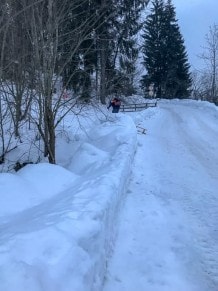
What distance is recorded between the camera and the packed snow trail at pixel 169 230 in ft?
15.0

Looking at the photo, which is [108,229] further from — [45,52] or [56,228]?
[45,52]

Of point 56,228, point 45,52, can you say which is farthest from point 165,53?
point 56,228

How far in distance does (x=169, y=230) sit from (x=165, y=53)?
181 ft

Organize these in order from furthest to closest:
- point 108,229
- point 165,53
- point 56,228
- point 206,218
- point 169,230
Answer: point 165,53 → point 206,218 → point 169,230 → point 108,229 → point 56,228

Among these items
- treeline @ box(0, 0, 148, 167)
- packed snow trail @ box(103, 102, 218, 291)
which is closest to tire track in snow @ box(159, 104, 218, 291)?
packed snow trail @ box(103, 102, 218, 291)

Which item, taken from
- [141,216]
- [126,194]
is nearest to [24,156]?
[126,194]

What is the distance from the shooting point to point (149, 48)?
59531 mm

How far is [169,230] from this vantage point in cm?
601

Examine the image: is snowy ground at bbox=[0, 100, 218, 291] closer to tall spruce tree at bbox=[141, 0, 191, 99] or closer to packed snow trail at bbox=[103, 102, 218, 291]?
packed snow trail at bbox=[103, 102, 218, 291]

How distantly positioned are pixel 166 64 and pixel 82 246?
57.2 m

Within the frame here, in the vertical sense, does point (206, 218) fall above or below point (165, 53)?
below

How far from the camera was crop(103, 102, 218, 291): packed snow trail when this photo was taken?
179 inches

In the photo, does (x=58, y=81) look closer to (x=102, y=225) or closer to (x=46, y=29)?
(x=46, y=29)

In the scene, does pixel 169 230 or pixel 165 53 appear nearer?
pixel 169 230
